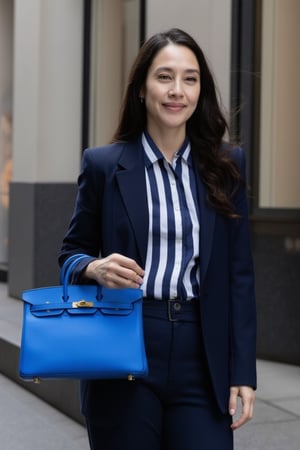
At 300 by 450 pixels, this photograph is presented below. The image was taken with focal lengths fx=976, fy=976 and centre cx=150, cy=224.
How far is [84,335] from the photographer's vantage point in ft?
8.35

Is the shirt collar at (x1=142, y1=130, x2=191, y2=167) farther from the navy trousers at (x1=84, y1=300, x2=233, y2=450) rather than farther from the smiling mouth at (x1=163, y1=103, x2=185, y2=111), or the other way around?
the navy trousers at (x1=84, y1=300, x2=233, y2=450)

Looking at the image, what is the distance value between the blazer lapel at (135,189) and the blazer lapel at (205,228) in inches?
6.0

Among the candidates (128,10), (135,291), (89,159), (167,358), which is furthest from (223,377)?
(128,10)

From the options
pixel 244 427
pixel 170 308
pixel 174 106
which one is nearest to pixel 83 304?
pixel 170 308

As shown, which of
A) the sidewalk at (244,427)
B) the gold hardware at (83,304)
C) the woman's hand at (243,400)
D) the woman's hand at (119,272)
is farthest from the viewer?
the sidewalk at (244,427)

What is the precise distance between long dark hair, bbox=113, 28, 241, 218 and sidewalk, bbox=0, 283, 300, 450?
2.50 metres

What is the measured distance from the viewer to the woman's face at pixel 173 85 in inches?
106

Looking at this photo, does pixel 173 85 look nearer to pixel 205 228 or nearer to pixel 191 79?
pixel 191 79

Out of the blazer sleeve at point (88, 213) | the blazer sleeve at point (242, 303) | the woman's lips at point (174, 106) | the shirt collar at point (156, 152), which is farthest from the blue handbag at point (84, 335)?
the woman's lips at point (174, 106)

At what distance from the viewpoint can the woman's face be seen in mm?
2695

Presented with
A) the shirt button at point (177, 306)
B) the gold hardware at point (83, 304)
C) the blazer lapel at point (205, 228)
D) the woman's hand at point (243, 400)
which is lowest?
the woman's hand at point (243, 400)

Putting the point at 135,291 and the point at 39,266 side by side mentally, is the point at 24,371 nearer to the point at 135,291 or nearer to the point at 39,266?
the point at 135,291

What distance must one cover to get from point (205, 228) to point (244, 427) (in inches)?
108

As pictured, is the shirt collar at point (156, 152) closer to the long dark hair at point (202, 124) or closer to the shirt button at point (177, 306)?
the long dark hair at point (202, 124)
